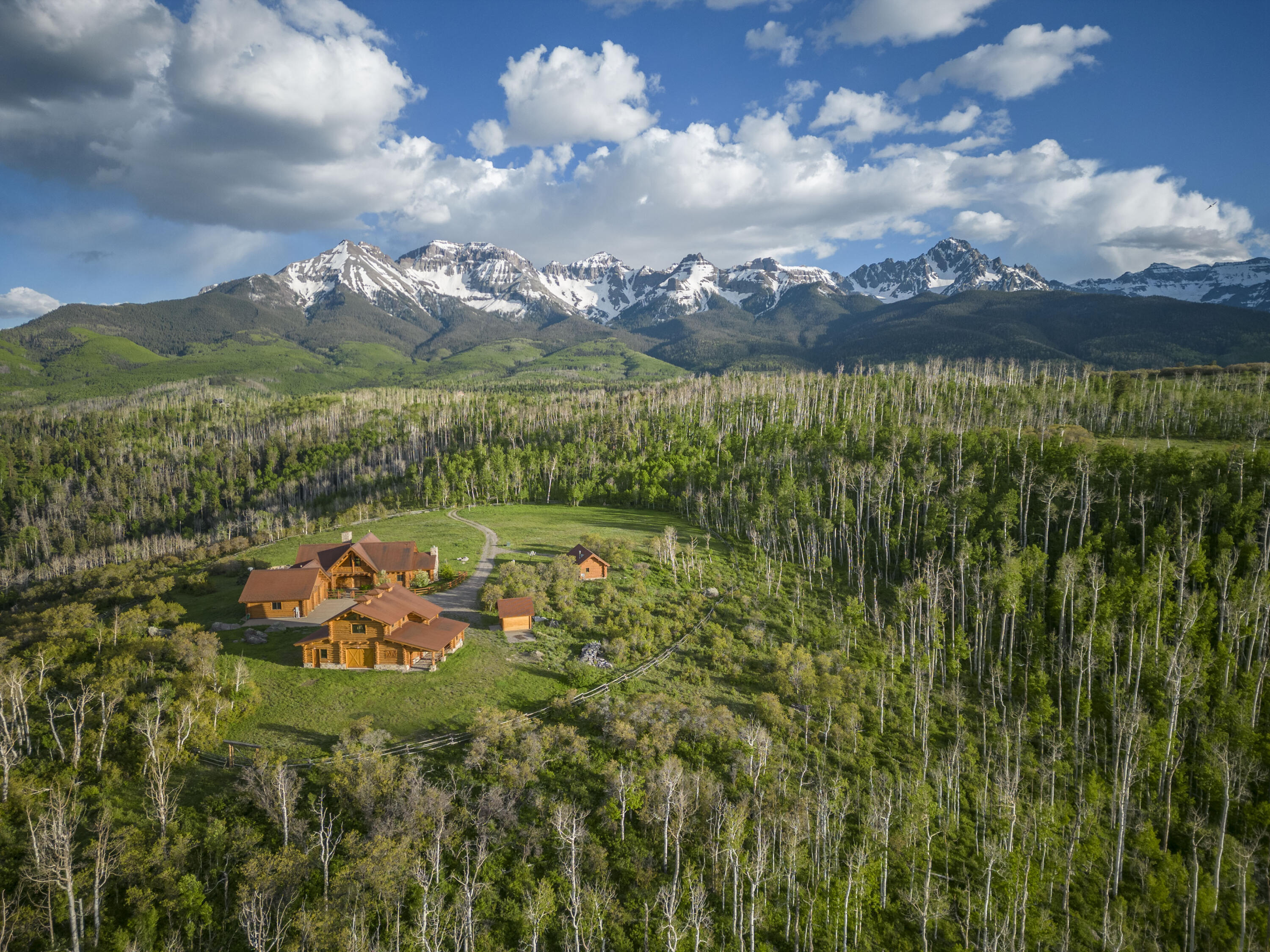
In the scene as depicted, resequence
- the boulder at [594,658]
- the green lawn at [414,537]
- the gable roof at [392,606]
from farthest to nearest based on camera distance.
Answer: the green lawn at [414,537] → the boulder at [594,658] → the gable roof at [392,606]

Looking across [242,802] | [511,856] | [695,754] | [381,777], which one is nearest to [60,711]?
[242,802]

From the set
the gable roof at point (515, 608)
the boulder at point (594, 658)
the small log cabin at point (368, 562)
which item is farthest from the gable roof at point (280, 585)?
the boulder at point (594, 658)

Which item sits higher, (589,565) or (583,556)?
(583,556)

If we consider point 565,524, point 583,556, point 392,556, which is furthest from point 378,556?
point 565,524

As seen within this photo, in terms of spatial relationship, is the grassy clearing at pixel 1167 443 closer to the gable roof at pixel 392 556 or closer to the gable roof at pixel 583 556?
the gable roof at pixel 583 556

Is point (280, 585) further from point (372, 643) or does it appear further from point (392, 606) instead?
point (372, 643)

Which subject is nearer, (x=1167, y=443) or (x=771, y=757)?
(x=771, y=757)
